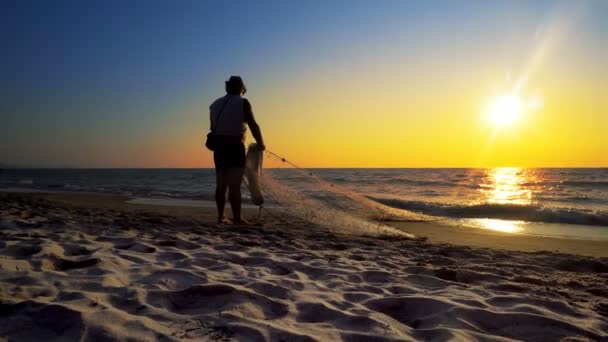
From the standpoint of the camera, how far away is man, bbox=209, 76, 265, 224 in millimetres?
5684

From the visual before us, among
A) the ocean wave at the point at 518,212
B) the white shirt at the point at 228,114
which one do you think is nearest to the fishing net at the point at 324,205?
the white shirt at the point at 228,114

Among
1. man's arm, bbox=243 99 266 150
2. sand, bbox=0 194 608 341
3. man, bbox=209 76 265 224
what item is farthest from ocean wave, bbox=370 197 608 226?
man, bbox=209 76 265 224

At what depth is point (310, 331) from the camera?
1879 mm

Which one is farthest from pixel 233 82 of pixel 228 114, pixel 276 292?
pixel 276 292

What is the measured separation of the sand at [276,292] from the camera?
73.1 inches

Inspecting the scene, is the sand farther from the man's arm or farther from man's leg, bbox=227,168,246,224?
the man's arm

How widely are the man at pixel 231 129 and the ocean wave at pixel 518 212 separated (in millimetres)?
8196

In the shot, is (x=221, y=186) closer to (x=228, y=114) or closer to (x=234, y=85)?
(x=228, y=114)

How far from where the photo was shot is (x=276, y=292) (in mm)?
2508

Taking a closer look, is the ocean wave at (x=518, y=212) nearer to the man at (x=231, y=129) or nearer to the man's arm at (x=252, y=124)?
the man's arm at (x=252, y=124)

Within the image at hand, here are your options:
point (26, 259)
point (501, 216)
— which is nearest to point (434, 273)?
point (26, 259)

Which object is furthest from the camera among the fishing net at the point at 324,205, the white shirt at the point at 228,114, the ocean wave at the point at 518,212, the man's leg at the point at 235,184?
the ocean wave at the point at 518,212

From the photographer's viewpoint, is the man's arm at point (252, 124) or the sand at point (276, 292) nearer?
the sand at point (276, 292)

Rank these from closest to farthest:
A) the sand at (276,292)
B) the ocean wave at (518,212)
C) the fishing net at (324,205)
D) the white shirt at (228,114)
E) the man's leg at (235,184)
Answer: the sand at (276,292), the white shirt at (228,114), the man's leg at (235,184), the fishing net at (324,205), the ocean wave at (518,212)
